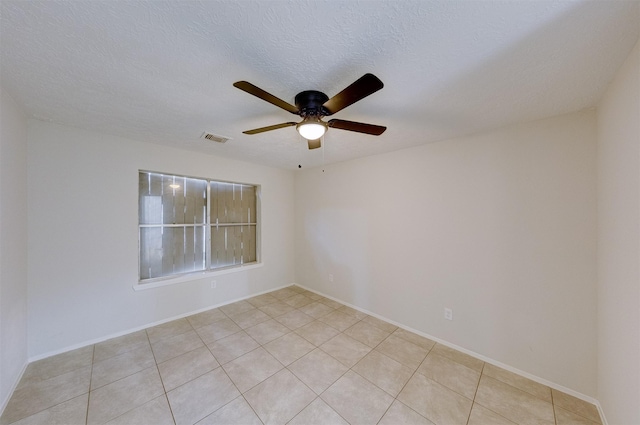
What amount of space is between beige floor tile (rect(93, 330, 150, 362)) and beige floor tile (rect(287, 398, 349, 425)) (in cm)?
204

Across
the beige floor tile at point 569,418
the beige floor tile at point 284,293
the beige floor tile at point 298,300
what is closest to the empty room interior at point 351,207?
the beige floor tile at point 569,418

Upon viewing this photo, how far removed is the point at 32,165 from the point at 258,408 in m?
3.19

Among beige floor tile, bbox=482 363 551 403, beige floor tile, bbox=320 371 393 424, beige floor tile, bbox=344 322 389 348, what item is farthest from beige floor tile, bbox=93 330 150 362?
beige floor tile, bbox=482 363 551 403

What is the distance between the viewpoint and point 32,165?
2242mm

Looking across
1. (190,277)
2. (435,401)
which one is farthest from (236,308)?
(435,401)

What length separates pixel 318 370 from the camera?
84.6 inches

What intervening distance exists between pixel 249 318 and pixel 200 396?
136 cm

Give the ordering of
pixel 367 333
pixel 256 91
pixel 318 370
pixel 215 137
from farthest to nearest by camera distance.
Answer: pixel 367 333 → pixel 215 137 → pixel 318 370 → pixel 256 91

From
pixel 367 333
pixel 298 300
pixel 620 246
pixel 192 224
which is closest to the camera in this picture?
pixel 620 246

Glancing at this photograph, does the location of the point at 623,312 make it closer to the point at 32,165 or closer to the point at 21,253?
the point at 21,253

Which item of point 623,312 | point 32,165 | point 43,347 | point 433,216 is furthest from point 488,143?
point 43,347

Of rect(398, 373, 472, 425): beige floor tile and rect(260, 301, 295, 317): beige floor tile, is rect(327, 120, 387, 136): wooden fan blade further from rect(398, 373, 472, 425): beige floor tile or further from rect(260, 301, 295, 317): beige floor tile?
rect(260, 301, 295, 317): beige floor tile

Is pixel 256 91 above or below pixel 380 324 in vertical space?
above

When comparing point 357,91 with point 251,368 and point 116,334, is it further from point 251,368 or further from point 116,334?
point 116,334
